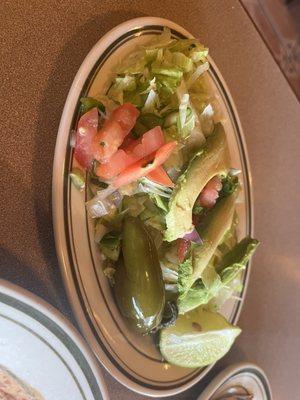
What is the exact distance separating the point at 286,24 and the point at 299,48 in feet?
0.40

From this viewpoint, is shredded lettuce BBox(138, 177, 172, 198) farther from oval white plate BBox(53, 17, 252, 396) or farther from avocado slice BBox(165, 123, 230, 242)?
oval white plate BBox(53, 17, 252, 396)

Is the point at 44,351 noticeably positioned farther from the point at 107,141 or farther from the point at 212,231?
the point at 212,231

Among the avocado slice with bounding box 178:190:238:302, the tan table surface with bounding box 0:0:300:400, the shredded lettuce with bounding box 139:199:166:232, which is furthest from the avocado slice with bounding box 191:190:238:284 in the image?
the tan table surface with bounding box 0:0:300:400

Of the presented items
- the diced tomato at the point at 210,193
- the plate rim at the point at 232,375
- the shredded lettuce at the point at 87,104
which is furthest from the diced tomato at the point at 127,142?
the plate rim at the point at 232,375

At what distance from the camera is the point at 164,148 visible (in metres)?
1.12

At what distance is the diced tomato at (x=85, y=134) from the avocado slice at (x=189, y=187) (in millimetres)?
215

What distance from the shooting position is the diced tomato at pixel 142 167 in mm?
1106

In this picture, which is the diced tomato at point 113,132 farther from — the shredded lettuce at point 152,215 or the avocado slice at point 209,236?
the avocado slice at point 209,236

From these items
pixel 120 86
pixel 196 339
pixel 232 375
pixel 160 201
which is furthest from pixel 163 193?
pixel 232 375

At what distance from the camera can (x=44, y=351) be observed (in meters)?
0.95

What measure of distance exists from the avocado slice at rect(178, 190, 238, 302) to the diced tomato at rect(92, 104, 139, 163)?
326 millimetres

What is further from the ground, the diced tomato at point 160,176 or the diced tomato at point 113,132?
the diced tomato at point 113,132

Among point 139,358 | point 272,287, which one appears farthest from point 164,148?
point 272,287

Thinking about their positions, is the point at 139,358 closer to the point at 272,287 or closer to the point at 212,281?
the point at 212,281
